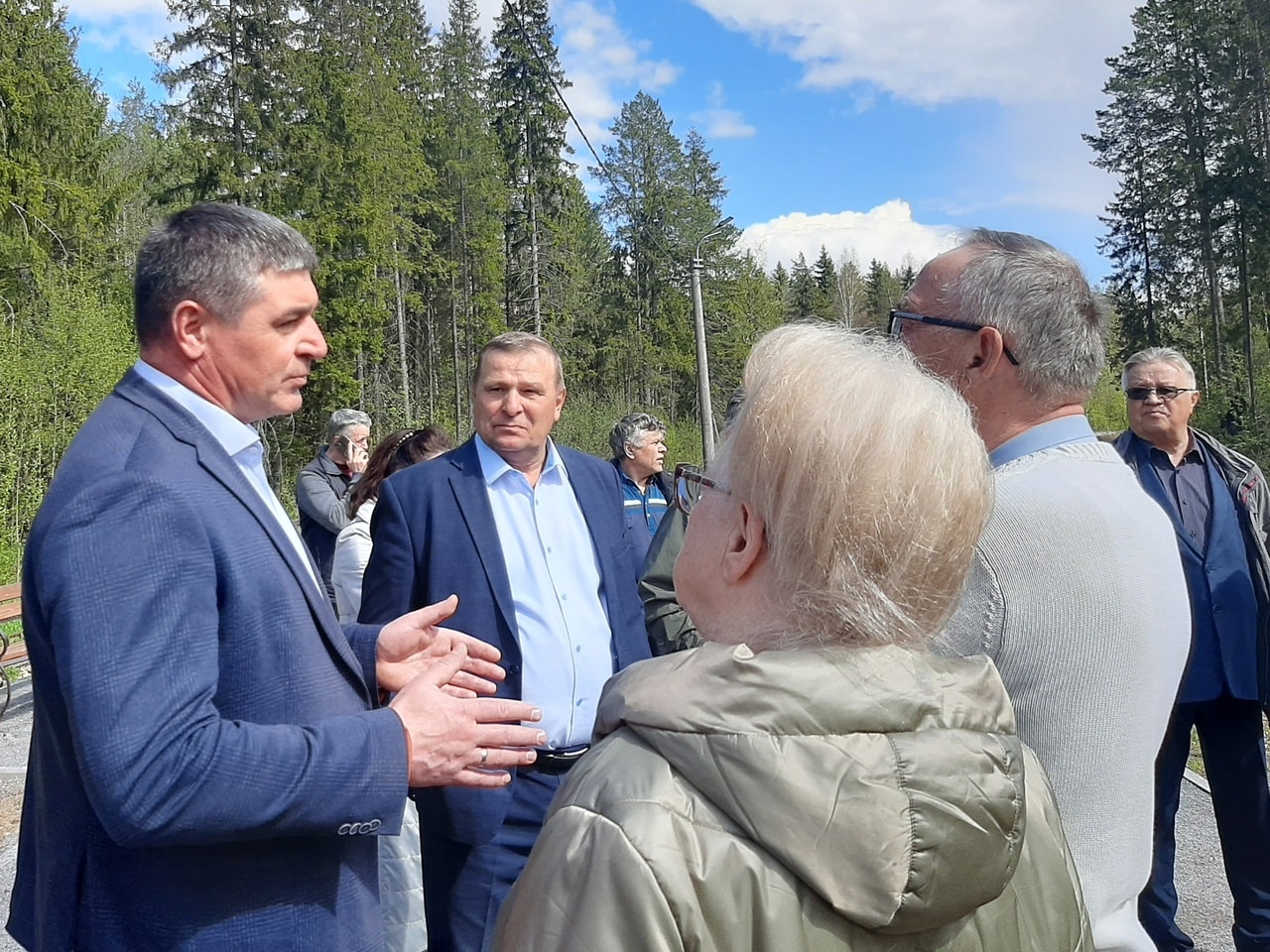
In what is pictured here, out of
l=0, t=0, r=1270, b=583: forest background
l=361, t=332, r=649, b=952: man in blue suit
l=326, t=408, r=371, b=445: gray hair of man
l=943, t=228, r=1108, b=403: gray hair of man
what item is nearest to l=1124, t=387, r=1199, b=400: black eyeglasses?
l=361, t=332, r=649, b=952: man in blue suit

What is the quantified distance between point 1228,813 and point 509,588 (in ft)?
9.89

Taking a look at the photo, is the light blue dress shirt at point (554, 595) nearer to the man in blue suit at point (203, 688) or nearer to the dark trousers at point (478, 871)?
the dark trousers at point (478, 871)

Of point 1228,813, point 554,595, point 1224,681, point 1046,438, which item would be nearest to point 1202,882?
point 1228,813

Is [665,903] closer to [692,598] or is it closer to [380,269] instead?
[692,598]

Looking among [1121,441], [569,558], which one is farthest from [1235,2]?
[569,558]

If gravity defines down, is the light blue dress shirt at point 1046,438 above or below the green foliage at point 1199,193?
below

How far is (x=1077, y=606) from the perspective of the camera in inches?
68.5

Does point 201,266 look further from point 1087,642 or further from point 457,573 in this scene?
point 1087,642

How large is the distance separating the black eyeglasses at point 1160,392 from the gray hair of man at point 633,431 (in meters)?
4.19

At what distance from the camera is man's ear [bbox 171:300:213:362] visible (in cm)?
192

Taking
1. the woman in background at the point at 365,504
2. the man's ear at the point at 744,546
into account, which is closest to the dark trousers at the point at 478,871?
the woman in background at the point at 365,504

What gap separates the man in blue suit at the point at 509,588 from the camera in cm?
312

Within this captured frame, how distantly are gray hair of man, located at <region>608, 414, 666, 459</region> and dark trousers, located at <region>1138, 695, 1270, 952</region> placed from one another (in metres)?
4.87

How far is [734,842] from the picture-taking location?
44.6 inches
